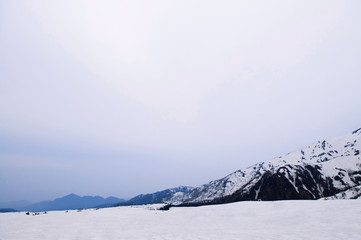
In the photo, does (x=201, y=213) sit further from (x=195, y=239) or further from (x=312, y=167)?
(x=312, y=167)

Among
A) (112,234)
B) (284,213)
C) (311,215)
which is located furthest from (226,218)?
(112,234)

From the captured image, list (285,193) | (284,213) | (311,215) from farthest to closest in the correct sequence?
(285,193) < (284,213) < (311,215)

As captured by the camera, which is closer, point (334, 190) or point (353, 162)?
point (334, 190)

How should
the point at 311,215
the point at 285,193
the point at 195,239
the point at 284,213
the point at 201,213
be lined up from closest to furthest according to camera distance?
the point at 195,239, the point at 311,215, the point at 284,213, the point at 201,213, the point at 285,193

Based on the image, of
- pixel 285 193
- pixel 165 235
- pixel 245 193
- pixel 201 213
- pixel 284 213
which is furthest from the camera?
pixel 245 193

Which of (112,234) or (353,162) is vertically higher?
(353,162)

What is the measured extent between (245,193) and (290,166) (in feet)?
168

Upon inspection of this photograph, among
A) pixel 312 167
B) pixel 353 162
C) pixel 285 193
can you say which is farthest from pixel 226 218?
pixel 353 162

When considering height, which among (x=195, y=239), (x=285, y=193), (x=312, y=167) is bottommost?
(x=195, y=239)

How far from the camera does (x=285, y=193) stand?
519 ft

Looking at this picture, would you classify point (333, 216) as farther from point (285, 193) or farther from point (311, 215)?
point (285, 193)

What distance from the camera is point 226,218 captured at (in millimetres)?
16922

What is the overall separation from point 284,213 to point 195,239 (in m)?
10.1

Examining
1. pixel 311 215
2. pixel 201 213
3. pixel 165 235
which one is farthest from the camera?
Answer: pixel 201 213
